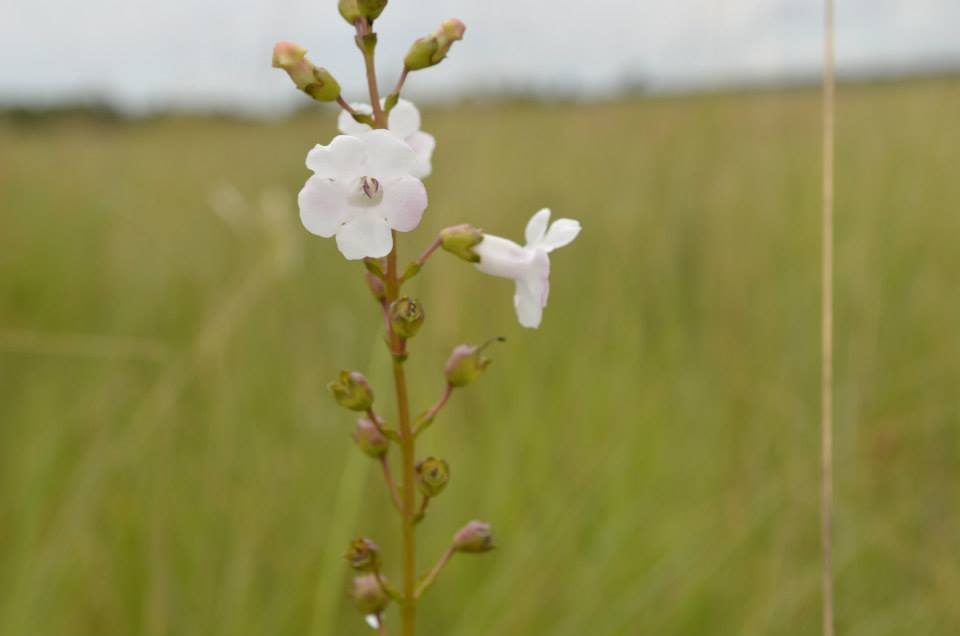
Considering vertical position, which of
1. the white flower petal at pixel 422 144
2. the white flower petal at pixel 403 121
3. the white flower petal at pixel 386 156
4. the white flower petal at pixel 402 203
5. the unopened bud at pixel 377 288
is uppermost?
the white flower petal at pixel 403 121

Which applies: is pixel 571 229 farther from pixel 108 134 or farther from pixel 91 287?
pixel 108 134

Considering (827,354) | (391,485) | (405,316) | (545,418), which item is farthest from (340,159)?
(545,418)

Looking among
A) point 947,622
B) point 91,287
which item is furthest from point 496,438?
point 91,287

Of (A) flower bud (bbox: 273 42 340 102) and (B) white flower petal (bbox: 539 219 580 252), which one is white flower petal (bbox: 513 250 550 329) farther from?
(A) flower bud (bbox: 273 42 340 102)

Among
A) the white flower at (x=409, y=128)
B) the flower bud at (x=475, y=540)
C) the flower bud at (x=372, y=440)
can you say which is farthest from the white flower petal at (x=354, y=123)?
the flower bud at (x=475, y=540)

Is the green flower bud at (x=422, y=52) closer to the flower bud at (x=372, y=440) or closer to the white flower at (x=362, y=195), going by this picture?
the white flower at (x=362, y=195)

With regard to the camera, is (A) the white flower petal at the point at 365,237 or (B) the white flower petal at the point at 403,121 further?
(B) the white flower petal at the point at 403,121

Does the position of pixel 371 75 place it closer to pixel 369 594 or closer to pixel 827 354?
pixel 369 594
